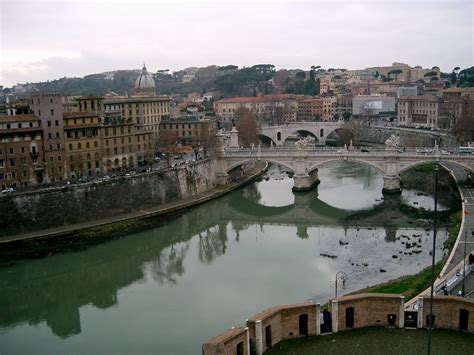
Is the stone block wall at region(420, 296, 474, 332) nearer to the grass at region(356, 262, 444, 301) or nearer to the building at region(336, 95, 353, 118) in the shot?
the grass at region(356, 262, 444, 301)

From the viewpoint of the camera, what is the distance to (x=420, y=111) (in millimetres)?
52438

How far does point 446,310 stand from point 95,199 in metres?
16.7

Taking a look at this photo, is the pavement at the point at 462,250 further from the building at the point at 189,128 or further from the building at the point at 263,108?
the building at the point at 263,108

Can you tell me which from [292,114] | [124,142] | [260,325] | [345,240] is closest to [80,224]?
[124,142]

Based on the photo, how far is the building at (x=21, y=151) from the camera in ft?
78.8

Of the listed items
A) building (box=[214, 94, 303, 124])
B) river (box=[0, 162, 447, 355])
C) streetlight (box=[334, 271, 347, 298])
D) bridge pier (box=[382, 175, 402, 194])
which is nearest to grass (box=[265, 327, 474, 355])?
river (box=[0, 162, 447, 355])

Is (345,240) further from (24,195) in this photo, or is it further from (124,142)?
(124,142)

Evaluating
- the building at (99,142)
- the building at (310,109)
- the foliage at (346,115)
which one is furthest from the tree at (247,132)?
the building at (310,109)

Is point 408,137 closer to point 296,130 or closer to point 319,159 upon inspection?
point 296,130

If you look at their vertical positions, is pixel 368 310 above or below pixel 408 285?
above

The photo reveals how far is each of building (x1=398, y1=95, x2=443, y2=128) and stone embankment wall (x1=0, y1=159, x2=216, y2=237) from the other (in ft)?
92.8

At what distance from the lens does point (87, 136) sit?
27.9 metres

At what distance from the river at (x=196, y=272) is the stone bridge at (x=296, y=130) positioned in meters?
17.5

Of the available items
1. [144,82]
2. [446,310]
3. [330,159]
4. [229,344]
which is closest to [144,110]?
[144,82]
